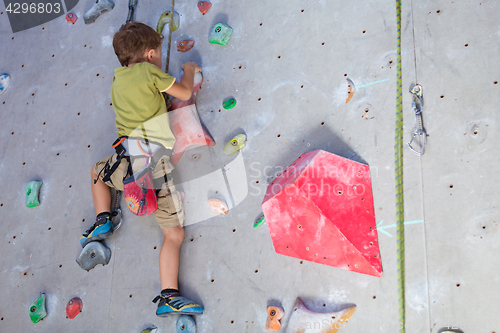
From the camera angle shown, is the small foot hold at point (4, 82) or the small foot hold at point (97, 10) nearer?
the small foot hold at point (97, 10)

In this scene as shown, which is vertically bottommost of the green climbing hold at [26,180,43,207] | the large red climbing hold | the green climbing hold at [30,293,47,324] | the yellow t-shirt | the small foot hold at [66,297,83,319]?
the green climbing hold at [30,293,47,324]

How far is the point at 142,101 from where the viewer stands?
1.55m

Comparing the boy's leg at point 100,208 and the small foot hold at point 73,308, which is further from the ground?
the boy's leg at point 100,208

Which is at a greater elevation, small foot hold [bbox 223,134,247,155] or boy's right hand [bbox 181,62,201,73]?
boy's right hand [bbox 181,62,201,73]

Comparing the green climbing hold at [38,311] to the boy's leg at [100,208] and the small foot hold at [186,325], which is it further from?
the small foot hold at [186,325]

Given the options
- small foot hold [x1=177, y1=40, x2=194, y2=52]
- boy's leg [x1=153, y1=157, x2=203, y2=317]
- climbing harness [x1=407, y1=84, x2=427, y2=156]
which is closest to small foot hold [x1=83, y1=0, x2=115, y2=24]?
small foot hold [x1=177, y1=40, x2=194, y2=52]

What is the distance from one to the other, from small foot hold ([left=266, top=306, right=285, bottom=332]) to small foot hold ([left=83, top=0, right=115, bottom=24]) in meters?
1.90

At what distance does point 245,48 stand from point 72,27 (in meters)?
1.15

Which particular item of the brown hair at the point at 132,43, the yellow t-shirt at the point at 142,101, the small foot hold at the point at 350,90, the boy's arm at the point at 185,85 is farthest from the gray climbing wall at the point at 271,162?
the brown hair at the point at 132,43

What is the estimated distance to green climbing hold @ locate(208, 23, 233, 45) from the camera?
6.35 ft

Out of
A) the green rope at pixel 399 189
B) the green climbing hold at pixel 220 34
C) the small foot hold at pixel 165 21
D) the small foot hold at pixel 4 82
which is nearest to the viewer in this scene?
the green rope at pixel 399 189

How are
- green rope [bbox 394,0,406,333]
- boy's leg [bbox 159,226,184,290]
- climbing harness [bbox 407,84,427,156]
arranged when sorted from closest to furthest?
green rope [bbox 394,0,406,333] → climbing harness [bbox 407,84,427,156] → boy's leg [bbox 159,226,184,290]

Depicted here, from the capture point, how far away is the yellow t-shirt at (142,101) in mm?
1522

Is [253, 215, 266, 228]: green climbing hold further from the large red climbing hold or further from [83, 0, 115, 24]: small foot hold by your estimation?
[83, 0, 115, 24]: small foot hold
